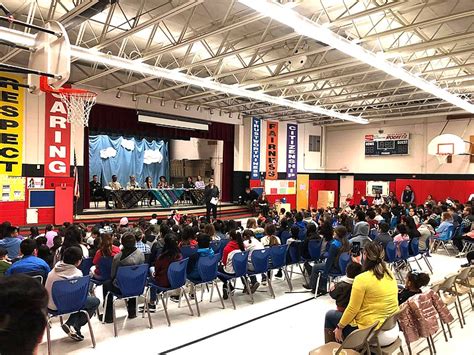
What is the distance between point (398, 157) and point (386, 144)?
0.88 meters

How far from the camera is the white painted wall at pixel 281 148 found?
18.2 m

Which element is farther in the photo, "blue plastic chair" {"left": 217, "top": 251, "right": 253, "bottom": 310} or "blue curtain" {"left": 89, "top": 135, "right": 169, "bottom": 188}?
"blue curtain" {"left": 89, "top": 135, "right": 169, "bottom": 188}

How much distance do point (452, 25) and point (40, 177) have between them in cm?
1158

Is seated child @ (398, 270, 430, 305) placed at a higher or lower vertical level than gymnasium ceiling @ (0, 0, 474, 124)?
lower

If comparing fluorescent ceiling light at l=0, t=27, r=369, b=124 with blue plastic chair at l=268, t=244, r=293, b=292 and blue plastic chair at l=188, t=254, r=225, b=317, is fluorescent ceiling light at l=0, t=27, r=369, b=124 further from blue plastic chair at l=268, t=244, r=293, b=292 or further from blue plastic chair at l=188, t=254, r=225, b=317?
blue plastic chair at l=268, t=244, r=293, b=292

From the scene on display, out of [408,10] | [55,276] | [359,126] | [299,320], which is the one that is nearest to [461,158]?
[359,126]

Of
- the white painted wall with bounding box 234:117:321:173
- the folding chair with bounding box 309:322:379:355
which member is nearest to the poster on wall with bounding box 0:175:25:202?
the white painted wall with bounding box 234:117:321:173

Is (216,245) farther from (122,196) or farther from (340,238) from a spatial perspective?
(122,196)

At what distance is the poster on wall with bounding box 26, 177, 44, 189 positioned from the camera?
11.2 m

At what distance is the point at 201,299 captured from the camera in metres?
5.92

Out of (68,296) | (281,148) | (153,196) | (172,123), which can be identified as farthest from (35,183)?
(281,148)

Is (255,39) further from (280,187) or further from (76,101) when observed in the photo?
(280,187)

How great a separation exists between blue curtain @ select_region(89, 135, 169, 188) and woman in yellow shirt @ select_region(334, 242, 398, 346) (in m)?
16.1

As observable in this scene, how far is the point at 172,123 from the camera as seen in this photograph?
14859 mm
